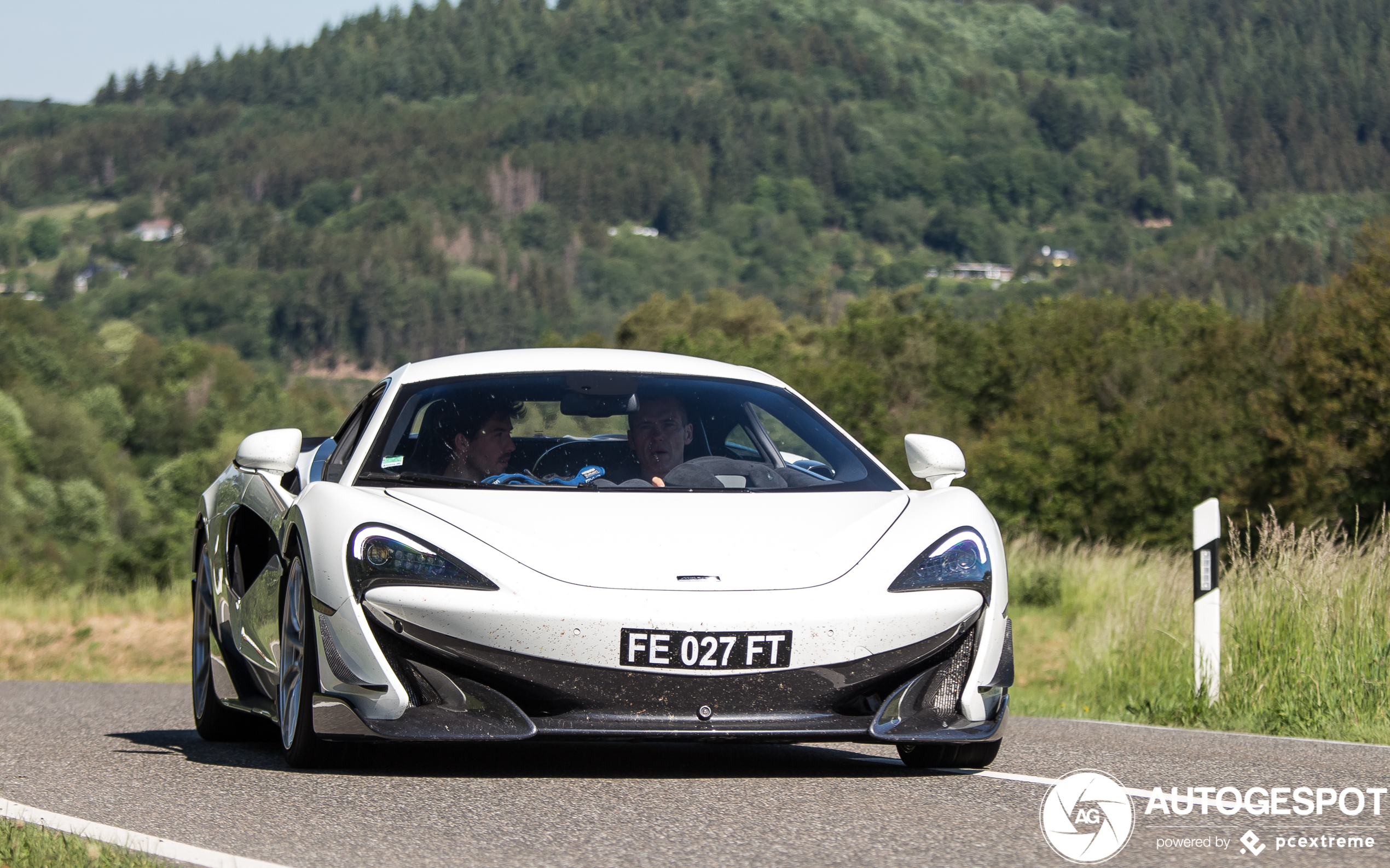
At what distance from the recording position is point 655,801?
477cm

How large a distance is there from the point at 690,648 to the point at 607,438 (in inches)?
70.1

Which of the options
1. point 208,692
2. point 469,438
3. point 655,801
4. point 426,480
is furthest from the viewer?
point 208,692

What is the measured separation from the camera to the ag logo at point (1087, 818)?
13.6 ft

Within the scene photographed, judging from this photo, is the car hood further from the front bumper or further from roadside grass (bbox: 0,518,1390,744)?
roadside grass (bbox: 0,518,1390,744)

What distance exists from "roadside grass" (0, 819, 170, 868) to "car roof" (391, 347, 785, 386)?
2.10 metres

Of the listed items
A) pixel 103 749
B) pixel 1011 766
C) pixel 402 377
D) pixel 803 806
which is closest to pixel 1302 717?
pixel 1011 766

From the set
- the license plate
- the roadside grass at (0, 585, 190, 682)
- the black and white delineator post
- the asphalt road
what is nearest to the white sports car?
the license plate

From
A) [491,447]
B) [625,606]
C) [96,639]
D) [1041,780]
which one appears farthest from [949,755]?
[96,639]

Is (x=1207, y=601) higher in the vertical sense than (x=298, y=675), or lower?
lower

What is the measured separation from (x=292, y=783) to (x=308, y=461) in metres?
1.64

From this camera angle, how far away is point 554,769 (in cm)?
536

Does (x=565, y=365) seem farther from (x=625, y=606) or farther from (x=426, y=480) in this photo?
(x=625, y=606)

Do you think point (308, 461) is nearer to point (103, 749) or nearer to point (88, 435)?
point (103, 749)

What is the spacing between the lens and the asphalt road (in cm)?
408
